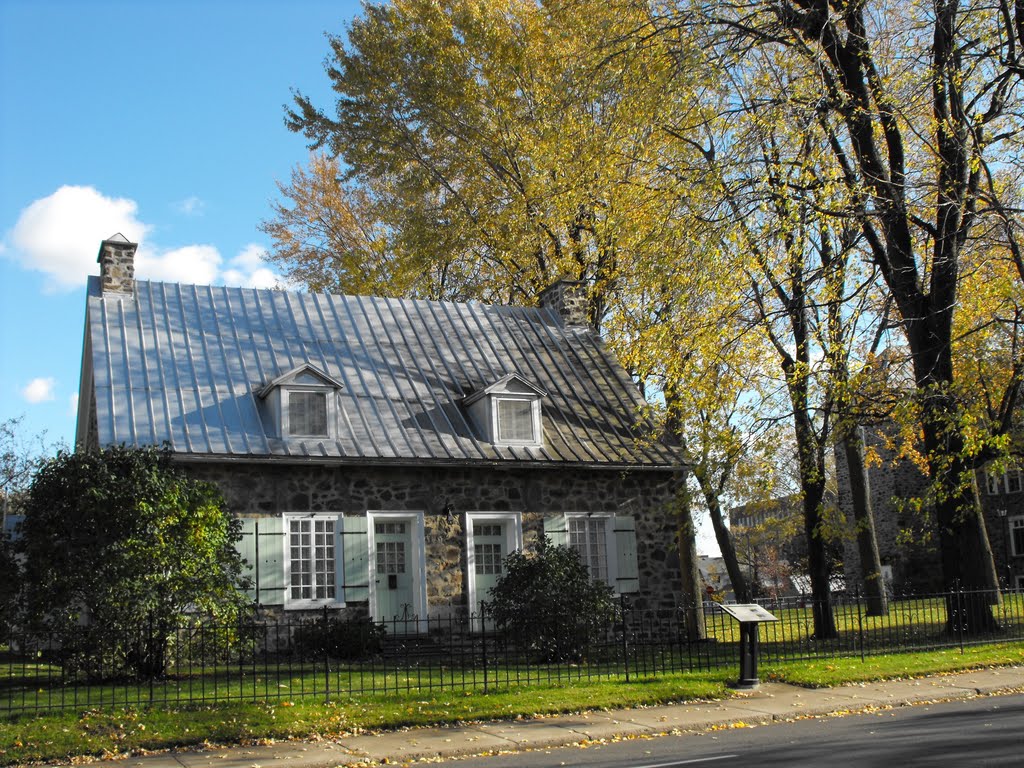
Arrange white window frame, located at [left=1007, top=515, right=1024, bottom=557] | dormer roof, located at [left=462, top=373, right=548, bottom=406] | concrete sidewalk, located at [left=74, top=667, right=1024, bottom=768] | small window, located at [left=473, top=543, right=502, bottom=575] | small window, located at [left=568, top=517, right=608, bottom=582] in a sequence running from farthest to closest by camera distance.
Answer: white window frame, located at [left=1007, top=515, right=1024, bottom=557] → small window, located at [left=568, top=517, right=608, bottom=582] → dormer roof, located at [left=462, top=373, right=548, bottom=406] → small window, located at [left=473, top=543, right=502, bottom=575] → concrete sidewalk, located at [left=74, top=667, right=1024, bottom=768]

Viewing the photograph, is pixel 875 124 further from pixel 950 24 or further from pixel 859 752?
pixel 859 752

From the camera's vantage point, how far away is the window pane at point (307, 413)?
701 inches

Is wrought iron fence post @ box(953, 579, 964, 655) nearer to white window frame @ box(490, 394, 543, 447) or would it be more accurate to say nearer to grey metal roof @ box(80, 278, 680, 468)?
grey metal roof @ box(80, 278, 680, 468)

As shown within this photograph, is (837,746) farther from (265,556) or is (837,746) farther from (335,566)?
(265,556)

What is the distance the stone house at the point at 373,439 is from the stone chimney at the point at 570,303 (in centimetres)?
199

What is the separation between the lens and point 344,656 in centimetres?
1616

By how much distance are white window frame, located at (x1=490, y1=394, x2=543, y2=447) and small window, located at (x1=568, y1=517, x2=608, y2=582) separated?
1654mm

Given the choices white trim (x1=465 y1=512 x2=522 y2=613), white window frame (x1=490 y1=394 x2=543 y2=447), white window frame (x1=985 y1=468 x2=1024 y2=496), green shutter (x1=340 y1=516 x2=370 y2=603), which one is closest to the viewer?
green shutter (x1=340 y1=516 x2=370 y2=603)

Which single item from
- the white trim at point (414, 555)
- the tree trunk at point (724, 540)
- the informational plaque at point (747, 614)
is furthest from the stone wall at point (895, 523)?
the informational plaque at point (747, 614)

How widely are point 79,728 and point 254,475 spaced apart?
7.15m

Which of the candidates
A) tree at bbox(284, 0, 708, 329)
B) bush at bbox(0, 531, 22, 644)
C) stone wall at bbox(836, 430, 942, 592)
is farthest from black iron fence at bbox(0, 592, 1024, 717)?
stone wall at bbox(836, 430, 942, 592)

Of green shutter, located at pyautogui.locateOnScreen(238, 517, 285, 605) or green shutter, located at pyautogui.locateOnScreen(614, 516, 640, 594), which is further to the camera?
green shutter, located at pyautogui.locateOnScreen(614, 516, 640, 594)

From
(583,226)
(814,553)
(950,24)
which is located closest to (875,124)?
(950,24)

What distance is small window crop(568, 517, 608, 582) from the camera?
19.4 metres
